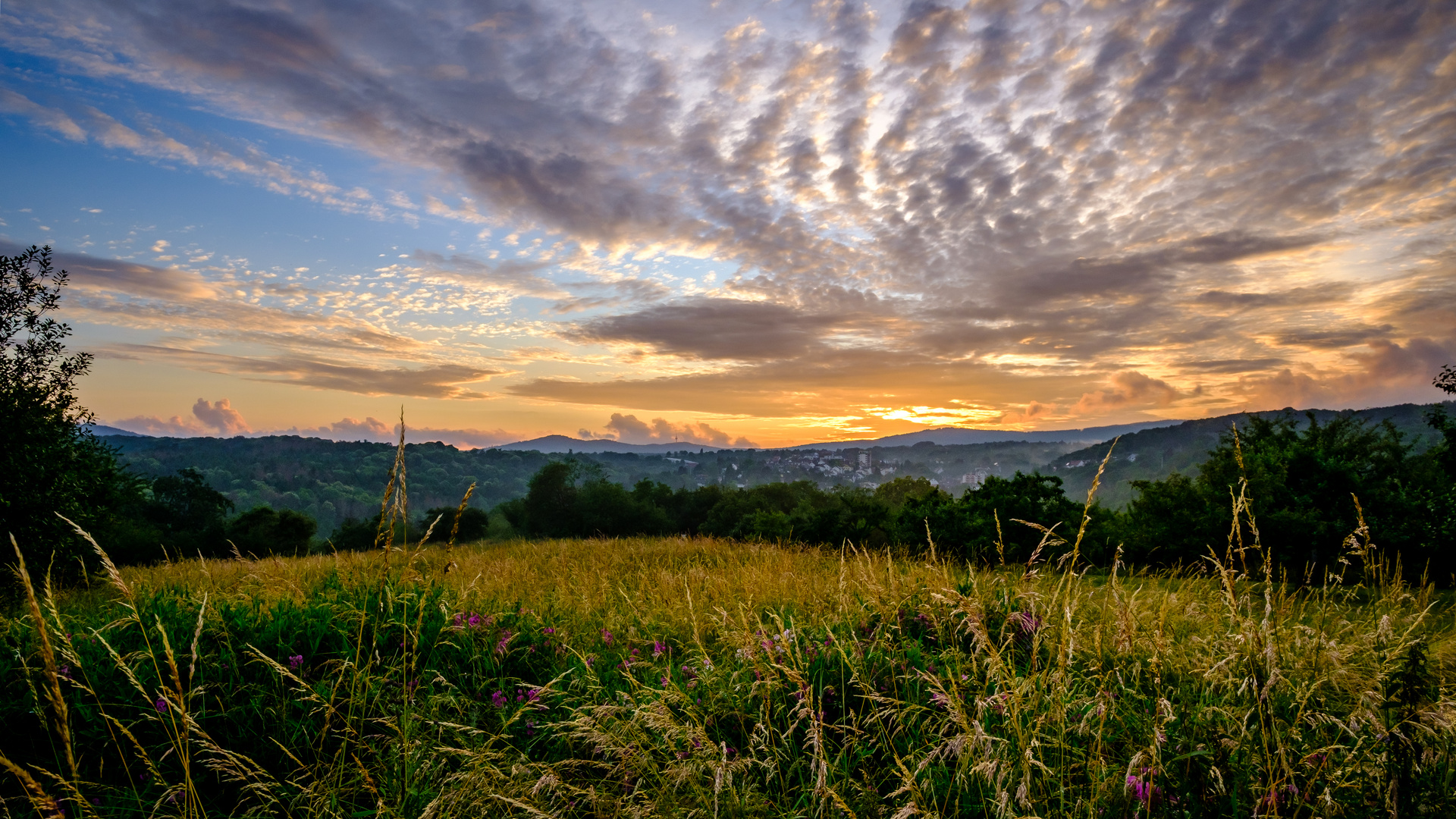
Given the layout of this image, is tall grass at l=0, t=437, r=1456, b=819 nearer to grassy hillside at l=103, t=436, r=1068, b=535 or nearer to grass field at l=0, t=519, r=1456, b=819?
grass field at l=0, t=519, r=1456, b=819

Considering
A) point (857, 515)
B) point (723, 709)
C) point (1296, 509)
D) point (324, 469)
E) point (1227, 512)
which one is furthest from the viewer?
point (324, 469)

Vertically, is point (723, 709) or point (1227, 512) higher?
point (1227, 512)

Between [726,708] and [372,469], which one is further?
[372,469]

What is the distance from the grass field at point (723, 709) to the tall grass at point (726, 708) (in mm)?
26

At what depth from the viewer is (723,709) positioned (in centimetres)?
382

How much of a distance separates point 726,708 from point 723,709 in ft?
0.11

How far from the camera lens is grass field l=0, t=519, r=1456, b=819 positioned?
250 cm

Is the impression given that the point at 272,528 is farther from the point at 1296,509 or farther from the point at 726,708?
the point at 1296,509

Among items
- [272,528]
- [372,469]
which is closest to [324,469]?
[372,469]

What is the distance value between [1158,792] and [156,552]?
36.2 metres

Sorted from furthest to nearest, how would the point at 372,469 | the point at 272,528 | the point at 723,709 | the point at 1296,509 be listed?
the point at 372,469 → the point at 272,528 → the point at 1296,509 → the point at 723,709

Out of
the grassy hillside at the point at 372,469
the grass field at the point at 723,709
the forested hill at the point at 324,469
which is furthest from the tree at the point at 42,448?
the forested hill at the point at 324,469

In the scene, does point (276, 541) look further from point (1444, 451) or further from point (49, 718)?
point (1444, 451)

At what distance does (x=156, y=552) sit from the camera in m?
26.7
